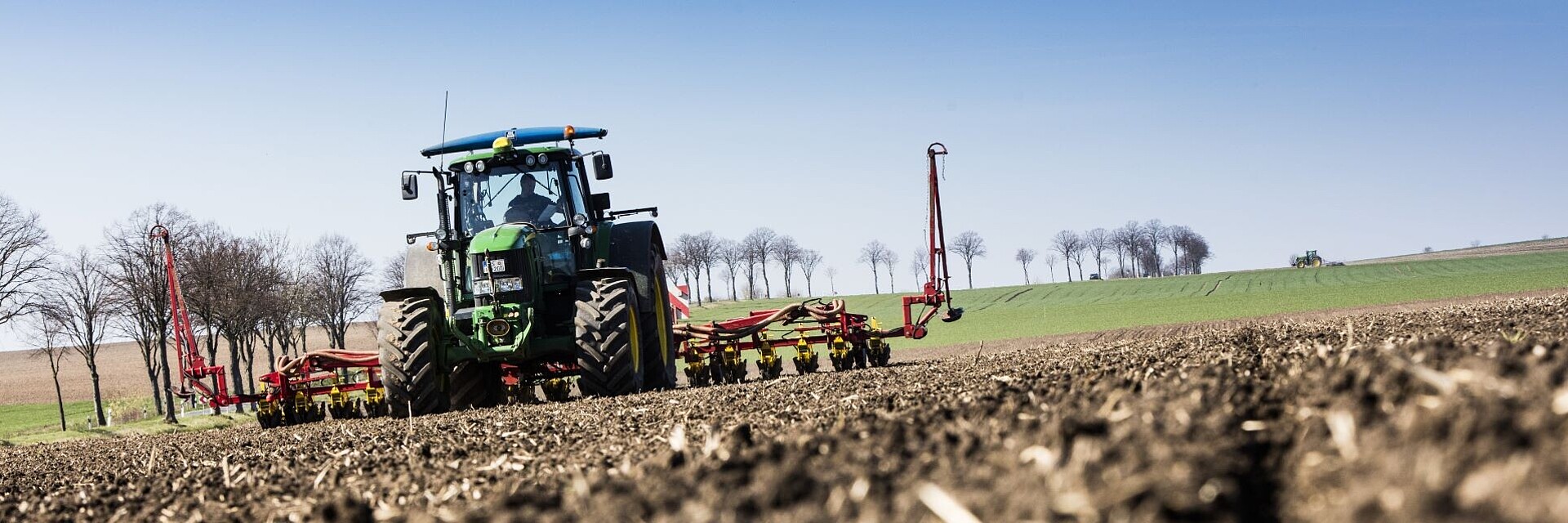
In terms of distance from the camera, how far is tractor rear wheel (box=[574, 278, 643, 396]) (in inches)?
405

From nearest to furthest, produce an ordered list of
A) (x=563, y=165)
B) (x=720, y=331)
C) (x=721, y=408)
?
1. (x=721, y=408)
2. (x=563, y=165)
3. (x=720, y=331)

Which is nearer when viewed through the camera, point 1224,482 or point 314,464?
point 1224,482

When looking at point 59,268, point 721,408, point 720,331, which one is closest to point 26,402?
point 59,268

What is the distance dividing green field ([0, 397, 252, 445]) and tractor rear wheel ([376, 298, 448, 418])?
9885 mm

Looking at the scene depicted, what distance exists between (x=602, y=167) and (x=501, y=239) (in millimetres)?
1204

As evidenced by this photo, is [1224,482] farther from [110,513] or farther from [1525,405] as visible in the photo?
[110,513]

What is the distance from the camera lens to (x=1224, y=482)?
2.18m

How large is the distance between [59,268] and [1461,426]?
3598 centimetres

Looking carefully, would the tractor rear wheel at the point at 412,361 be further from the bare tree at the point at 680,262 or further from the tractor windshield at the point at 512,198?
the bare tree at the point at 680,262

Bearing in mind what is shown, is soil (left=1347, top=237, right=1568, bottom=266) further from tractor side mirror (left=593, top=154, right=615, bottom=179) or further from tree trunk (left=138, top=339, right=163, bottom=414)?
tractor side mirror (left=593, top=154, right=615, bottom=179)

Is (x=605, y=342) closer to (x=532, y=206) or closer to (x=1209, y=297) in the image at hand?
(x=532, y=206)

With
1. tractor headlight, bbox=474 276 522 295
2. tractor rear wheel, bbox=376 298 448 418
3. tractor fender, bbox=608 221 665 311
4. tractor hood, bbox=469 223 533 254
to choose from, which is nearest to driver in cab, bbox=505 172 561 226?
tractor hood, bbox=469 223 533 254

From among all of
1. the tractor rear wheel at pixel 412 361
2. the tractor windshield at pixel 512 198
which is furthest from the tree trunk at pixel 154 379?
the tractor rear wheel at pixel 412 361

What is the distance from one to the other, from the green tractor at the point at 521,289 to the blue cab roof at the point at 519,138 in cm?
1
